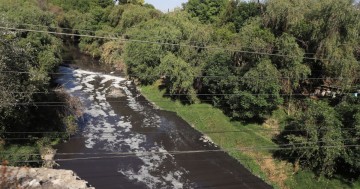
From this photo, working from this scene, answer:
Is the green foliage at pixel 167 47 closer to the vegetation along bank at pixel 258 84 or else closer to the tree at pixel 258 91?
the vegetation along bank at pixel 258 84

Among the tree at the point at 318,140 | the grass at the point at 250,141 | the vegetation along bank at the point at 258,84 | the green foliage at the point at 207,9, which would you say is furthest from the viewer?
the green foliage at the point at 207,9

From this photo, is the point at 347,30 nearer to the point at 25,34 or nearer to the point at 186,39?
the point at 186,39

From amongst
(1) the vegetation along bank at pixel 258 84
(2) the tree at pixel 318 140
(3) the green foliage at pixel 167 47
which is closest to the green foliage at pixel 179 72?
(1) the vegetation along bank at pixel 258 84

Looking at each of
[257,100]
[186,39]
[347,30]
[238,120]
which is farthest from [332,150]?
[186,39]

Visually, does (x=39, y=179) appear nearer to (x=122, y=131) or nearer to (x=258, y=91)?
(x=122, y=131)

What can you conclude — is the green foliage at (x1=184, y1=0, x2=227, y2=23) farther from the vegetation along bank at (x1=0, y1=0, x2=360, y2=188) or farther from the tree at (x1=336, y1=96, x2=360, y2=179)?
the tree at (x1=336, y1=96, x2=360, y2=179)

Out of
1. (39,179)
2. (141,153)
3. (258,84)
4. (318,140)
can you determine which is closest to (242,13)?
(258,84)
